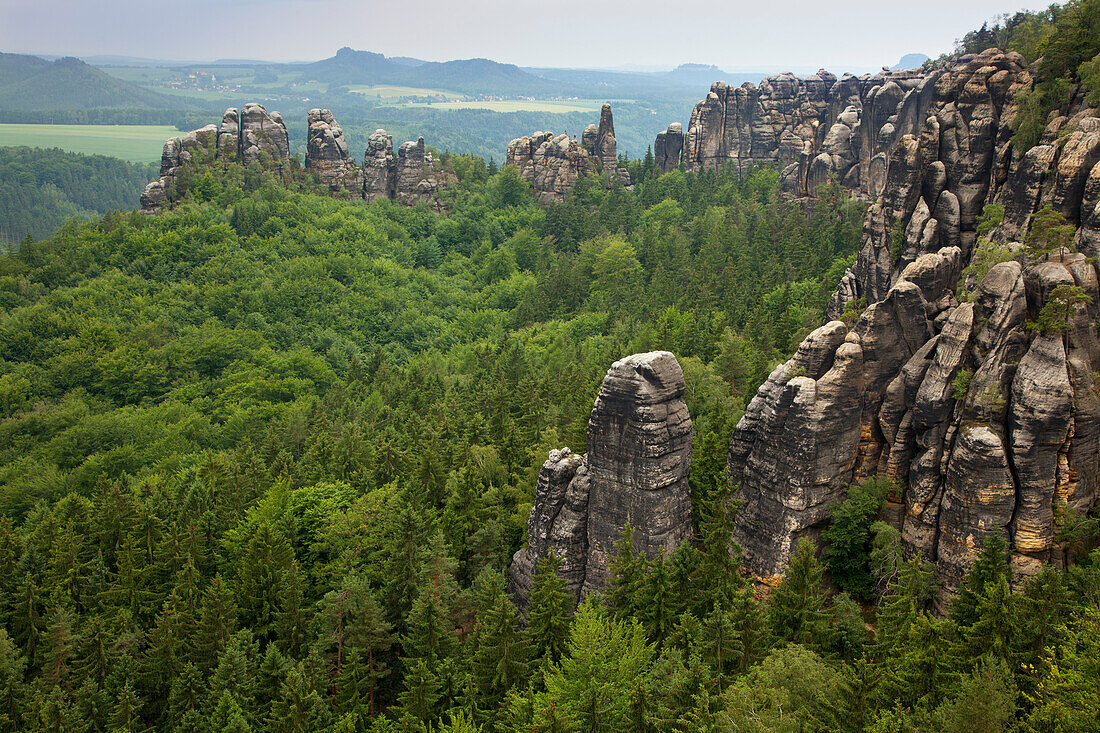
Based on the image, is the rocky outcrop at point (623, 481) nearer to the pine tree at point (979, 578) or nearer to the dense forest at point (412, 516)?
the dense forest at point (412, 516)

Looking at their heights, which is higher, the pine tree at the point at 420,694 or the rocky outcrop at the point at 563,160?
the rocky outcrop at the point at 563,160

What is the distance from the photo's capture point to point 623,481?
35.4m

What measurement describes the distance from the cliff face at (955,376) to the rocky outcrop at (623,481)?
3.15 metres

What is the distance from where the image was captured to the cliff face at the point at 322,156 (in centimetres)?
10650

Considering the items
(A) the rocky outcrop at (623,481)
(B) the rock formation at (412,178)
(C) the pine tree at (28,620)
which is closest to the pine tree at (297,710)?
(A) the rocky outcrop at (623,481)

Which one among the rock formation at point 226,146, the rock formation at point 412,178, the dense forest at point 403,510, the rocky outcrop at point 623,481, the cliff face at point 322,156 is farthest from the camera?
the rock formation at point 412,178

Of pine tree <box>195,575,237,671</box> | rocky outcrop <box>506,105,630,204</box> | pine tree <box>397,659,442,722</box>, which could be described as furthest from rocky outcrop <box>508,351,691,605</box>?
rocky outcrop <box>506,105,630,204</box>

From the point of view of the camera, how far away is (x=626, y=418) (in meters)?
34.8

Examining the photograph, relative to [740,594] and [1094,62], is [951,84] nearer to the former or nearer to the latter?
[1094,62]

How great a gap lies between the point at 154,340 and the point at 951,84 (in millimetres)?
74172

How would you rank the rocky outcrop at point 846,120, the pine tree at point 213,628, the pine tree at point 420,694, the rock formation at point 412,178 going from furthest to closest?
the rock formation at point 412,178, the rocky outcrop at point 846,120, the pine tree at point 213,628, the pine tree at point 420,694

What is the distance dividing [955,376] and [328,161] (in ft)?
329

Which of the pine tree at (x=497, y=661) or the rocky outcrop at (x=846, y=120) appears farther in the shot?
the rocky outcrop at (x=846, y=120)

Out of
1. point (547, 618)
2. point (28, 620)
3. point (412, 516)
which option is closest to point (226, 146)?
point (28, 620)
